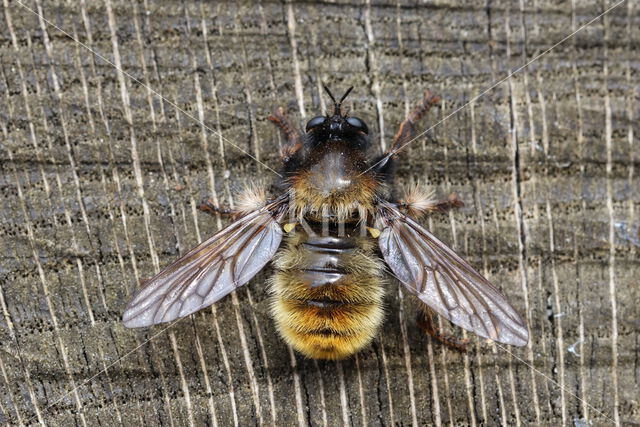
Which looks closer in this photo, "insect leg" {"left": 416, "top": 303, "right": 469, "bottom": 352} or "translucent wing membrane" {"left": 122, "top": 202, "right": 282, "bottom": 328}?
"translucent wing membrane" {"left": 122, "top": 202, "right": 282, "bottom": 328}

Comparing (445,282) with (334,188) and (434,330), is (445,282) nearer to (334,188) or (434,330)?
(434,330)

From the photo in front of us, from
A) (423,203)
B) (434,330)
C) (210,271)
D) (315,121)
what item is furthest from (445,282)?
(210,271)

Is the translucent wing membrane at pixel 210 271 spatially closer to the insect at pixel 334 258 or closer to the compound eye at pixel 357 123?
the insect at pixel 334 258

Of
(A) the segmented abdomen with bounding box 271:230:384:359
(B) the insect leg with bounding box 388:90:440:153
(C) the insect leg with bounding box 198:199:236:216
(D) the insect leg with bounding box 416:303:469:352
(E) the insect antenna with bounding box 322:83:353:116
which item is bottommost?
(D) the insect leg with bounding box 416:303:469:352

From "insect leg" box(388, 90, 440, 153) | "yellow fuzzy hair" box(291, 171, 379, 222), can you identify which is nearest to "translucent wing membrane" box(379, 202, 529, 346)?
"yellow fuzzy hair" box(291, 171, 379, 222)

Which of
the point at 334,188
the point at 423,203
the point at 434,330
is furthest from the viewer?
the point at 334,188

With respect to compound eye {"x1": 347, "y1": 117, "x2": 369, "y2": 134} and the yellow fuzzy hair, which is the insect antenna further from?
the yellow fuzzy hair
